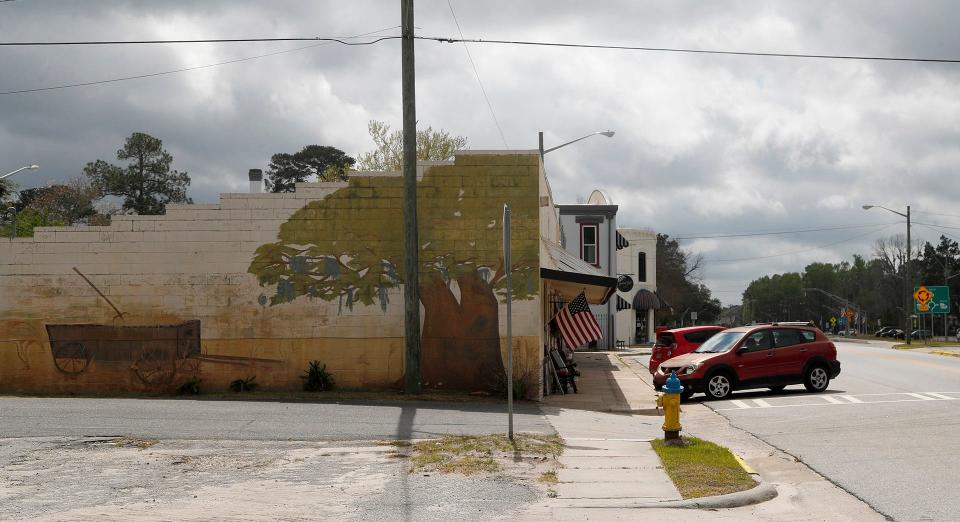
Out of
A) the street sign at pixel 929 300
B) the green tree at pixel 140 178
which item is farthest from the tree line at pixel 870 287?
the green tree at pixel 140 178

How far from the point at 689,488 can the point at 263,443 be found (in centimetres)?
538

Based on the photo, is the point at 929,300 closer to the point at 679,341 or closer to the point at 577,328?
the point at 679,341

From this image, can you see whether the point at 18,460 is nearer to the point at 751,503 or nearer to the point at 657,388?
the point at 751,503

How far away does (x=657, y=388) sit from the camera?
70.7ft

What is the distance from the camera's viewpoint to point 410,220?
18.8m

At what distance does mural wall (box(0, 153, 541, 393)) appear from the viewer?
64.3 feet

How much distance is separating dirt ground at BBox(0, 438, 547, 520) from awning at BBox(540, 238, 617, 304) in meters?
8.56

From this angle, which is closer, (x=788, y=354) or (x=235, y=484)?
(x=235, y=484)

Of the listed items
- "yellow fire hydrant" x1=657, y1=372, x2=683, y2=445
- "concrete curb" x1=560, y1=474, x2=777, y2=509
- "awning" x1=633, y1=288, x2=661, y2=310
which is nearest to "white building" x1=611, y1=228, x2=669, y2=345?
"awning" x1=633, y1=288, x2=661, y2=310

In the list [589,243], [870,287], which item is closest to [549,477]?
[589,243]

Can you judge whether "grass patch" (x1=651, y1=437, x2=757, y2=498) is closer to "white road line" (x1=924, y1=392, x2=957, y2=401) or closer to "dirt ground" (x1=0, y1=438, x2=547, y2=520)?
"dirt ground" (x1=0, y1=438, x2=547, y2=520)

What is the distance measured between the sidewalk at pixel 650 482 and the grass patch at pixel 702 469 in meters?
0.14

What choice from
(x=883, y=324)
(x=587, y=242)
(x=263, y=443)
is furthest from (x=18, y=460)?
(x=883, y=324)

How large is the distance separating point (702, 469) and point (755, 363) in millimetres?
10971
